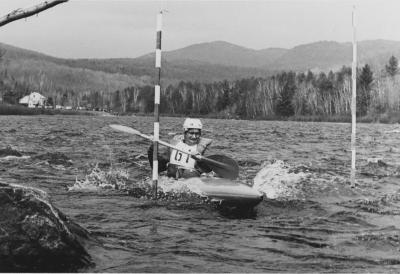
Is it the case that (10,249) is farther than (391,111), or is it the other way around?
(391,111)

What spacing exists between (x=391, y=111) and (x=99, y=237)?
78.5 m

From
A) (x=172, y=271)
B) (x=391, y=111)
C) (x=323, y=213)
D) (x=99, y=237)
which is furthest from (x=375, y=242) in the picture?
(x=391, y=111)

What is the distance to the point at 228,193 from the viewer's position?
27.9 feet

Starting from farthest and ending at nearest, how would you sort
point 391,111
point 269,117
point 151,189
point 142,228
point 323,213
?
point 269,117 → point 391,111 → point 151,189 → point 323,213 → point 142,228

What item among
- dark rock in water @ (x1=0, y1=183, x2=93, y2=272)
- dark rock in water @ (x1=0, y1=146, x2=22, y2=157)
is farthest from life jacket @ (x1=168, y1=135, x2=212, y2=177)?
dark rock in water @ (x1=0, y1=146, x2=22, y2=157)

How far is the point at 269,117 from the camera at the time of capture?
101m

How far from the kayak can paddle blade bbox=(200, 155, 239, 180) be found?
1.21m

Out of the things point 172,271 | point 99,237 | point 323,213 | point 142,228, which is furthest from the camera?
point 323,213

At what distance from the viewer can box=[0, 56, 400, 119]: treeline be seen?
87.9 metres

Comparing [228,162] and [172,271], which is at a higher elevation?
[228,162]

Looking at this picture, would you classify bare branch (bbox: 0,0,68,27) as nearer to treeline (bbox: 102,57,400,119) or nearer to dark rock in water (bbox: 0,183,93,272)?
dark rock in water (bbox: 0,183,93,272)

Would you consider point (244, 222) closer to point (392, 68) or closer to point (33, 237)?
point (33, 237)

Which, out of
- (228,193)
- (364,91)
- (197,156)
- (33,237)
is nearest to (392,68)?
(364,91)

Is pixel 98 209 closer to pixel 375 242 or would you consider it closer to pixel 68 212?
pixel 68 212
